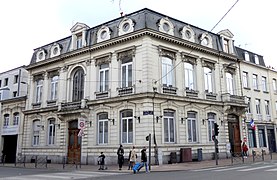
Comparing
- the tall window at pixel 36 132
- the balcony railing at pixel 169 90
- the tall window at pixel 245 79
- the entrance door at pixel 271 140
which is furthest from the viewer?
the entrance door at pixel 271 140

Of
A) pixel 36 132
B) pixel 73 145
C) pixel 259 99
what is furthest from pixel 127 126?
pixel 259 99

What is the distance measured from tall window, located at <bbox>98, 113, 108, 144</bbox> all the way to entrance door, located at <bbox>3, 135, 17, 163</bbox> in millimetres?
12868

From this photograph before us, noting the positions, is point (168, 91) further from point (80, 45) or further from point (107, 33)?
point (80, 45)

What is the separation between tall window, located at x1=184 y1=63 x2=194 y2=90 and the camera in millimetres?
22758

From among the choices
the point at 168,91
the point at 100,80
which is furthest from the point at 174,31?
the point at 100,80

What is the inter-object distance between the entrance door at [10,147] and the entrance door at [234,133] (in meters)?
22.4

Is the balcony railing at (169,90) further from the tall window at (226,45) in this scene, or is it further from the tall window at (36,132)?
the tall window at (36,132)

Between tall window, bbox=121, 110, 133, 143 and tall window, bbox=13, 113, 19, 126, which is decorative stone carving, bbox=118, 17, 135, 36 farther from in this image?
tall window, bbox=13, 113, 19, 126

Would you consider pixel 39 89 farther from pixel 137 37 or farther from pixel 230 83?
pixel 230 83

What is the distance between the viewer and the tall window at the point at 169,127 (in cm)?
2034

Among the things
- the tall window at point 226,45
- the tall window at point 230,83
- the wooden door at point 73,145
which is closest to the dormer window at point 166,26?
the tall window at point 226,45

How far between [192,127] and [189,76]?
4.32 m

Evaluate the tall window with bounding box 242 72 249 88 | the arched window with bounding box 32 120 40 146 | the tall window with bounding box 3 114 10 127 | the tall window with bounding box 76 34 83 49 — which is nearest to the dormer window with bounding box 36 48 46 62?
the tall window with bounding box 76 34 83 49

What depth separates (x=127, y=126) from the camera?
20328mm
